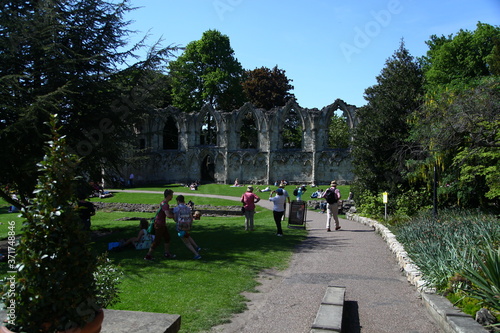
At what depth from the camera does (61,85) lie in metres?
12.5

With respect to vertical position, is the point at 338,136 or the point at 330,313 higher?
the point at 338,136

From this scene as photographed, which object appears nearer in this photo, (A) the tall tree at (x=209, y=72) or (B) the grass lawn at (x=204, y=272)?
(B) the grass lawn at (x=204, y=272)

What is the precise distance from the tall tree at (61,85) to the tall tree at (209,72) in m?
35.5

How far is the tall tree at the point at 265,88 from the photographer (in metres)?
54.8

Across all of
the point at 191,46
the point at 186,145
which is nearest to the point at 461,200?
the point at 186,145

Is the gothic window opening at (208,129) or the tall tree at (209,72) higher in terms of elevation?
the tall tree at (209,72)

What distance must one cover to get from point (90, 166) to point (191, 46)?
3957 centimetres

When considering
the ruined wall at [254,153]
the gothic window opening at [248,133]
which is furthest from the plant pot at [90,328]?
the gothic window opening at [248,133]

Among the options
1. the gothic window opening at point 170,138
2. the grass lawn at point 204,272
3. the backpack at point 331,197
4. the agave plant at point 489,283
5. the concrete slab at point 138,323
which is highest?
the gothic window opening at point 170,138

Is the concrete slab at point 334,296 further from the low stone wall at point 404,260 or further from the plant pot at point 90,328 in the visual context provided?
the plant pot at point 90,328

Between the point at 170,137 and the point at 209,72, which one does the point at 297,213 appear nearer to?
the point at 209,72

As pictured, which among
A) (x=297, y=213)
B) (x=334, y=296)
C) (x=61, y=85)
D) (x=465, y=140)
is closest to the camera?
(x=334, y=296)

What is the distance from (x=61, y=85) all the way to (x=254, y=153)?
32.5 metres

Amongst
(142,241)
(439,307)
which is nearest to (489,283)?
(439,307)
